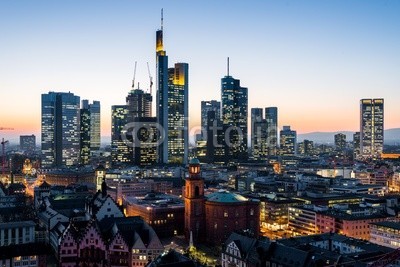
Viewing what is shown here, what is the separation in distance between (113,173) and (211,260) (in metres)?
103

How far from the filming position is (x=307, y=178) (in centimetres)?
16125

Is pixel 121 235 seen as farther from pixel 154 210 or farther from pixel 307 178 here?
pixel 307 178

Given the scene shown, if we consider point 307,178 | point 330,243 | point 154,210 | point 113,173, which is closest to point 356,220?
A: point 330,243

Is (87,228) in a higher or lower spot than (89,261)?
higher

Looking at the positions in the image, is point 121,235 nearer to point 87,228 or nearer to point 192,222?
point 87,228

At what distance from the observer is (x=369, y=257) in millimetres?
55375

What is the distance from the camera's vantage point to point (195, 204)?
8188 centimetres

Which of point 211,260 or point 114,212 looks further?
point 114,212

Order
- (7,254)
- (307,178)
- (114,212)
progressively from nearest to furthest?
(7,254) < (114,212) < (307,178)

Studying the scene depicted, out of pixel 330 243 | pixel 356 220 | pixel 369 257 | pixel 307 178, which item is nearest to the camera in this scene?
pixel 369 257

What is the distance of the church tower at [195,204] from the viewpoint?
81.2 meters

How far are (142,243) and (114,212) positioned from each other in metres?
17.6

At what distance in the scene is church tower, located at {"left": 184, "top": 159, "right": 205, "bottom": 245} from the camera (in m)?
81.2

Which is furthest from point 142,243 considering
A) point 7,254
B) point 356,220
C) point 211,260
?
point 356,220
